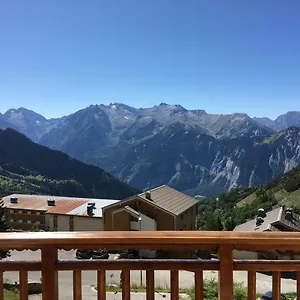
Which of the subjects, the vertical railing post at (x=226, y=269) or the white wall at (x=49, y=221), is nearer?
the vertical railing post at (x=226, y=269)

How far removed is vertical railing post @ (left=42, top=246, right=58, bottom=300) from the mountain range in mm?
129731

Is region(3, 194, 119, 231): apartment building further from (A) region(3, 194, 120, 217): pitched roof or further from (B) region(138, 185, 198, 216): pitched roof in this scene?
(B) region(138, 185, 198, 216): pitched roof

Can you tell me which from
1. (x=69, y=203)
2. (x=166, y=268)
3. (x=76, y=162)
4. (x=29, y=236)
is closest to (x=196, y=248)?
(x=166, y=268)

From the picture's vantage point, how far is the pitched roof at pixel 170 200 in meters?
29.0

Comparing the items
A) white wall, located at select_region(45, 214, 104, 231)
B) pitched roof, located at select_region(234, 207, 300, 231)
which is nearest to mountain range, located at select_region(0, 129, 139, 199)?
white wall, located at select_region(45, 214, 104, 231)

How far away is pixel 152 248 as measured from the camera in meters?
2.08

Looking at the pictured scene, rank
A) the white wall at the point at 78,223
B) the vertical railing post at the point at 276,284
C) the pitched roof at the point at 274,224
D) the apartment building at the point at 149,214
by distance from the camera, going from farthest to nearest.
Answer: the white wall at the point at 78,223 → the apartment building at the point at 149,214 → the pitched roof at the point at 274,224 → the vertical railing post at the point at 276,284

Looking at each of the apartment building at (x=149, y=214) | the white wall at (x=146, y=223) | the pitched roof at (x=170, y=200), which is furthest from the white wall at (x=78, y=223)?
the pitched roof at (x=170, y=200)

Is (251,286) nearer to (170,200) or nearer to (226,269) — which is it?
(226,269)

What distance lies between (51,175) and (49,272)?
610 feet

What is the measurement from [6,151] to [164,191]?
173m

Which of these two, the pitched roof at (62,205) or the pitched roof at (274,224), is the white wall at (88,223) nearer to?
the pitched roof at (62,205)

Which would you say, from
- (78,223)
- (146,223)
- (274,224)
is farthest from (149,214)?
(78,223)

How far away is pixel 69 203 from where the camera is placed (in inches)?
1658
